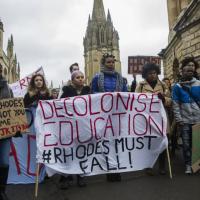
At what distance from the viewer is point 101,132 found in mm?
5617

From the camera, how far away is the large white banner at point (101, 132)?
17.7 ft

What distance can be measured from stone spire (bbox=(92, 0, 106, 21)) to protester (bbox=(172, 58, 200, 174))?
101 meters

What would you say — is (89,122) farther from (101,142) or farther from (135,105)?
(135,105)

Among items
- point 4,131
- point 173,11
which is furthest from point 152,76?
point 173,11

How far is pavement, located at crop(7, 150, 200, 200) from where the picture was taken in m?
4.65

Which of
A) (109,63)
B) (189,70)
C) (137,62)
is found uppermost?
(137,62)

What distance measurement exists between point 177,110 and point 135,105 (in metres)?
0.71

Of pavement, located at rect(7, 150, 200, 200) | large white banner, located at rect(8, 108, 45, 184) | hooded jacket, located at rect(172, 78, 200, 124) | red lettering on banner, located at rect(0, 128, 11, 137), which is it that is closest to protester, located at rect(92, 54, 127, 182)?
hooded jacket, located at rect(172, 78, 200, 124)

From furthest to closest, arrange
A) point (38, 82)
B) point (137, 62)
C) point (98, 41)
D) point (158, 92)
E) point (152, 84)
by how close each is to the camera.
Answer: point (98, 41) < point (137, 62) < point (152, 84) < point (158, 92) < point (38, 82)

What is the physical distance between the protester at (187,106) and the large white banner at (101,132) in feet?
1.13

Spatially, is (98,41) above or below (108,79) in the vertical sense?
above

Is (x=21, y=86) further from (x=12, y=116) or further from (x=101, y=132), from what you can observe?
(x=12, y=116)

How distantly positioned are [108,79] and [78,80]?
0.55m

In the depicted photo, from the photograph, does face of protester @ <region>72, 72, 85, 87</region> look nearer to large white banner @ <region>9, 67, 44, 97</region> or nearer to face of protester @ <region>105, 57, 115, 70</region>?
face of protester @ <region>105, 57, 115, 70</region>
